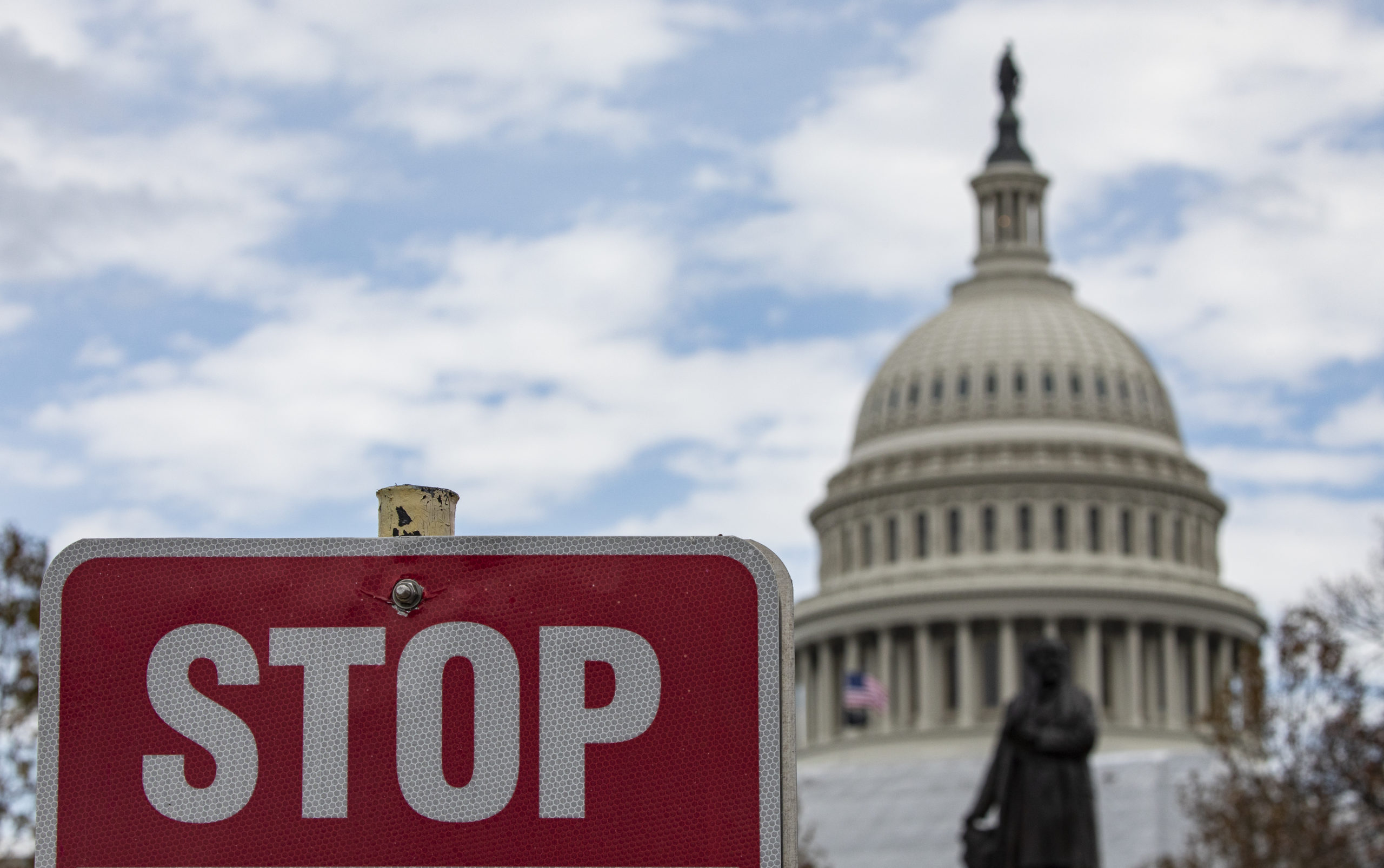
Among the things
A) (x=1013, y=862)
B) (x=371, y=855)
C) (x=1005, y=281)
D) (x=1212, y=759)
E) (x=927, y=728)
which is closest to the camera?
(x=371, y=855)

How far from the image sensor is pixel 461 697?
13.5ft

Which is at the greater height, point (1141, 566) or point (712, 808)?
point (1141, 566)

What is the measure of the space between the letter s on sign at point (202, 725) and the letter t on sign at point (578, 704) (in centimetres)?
47

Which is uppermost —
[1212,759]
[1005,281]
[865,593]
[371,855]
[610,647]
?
[1005,281]

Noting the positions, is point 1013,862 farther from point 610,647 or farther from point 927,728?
point 927,728

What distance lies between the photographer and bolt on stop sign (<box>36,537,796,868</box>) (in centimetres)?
412

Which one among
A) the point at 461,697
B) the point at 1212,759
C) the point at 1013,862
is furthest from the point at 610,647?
the point at 1212,759

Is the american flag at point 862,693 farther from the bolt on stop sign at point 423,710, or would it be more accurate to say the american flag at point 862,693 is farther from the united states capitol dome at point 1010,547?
the bolt on stop sign at point 423,710

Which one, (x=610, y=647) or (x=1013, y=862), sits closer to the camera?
(x=610, y=647)

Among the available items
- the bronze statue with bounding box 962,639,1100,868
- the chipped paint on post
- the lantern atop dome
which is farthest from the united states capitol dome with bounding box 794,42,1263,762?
→ the chipped paint on post

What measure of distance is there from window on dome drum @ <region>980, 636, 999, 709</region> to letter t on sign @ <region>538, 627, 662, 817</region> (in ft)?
396

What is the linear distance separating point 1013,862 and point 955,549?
334 feet

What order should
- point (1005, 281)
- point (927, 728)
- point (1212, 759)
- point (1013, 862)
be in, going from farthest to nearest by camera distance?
point (1005, 281), point (927, 728), point (1212, 759), point (1013, 862)

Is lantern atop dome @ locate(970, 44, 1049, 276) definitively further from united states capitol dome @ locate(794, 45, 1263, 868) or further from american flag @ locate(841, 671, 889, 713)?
american flag @ locate(841, 671, 889, 713)
